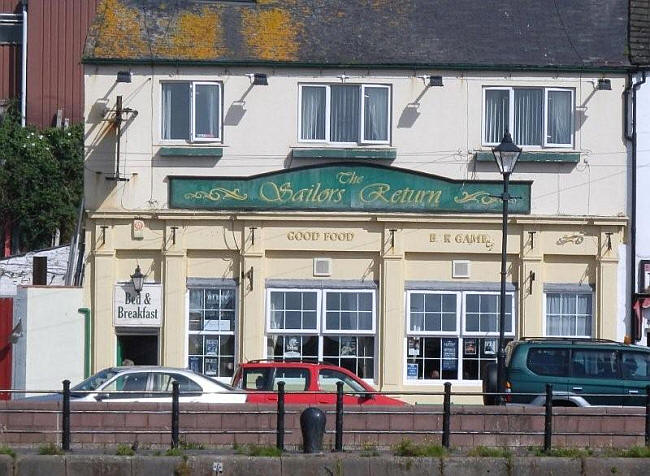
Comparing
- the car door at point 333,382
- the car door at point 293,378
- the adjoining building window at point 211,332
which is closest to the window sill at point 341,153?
the adjoining building window at point 211,332

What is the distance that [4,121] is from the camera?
42.6 meters

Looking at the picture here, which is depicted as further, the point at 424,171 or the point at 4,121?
the point at 4,121

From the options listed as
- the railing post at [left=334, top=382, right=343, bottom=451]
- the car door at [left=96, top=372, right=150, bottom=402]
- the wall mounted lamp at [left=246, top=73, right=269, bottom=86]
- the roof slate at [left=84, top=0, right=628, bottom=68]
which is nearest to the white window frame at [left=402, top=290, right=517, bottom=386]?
the roof slate at [left=84, top=0, right=628, bottom=68]

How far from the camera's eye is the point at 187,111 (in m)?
27.9

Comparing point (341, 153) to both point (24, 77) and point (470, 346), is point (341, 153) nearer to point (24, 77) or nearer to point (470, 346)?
point (470, 346)

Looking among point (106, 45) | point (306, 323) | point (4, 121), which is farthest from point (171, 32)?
point (4, 121)

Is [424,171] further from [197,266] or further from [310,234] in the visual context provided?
[197,266]

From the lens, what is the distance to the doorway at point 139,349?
27.9 m

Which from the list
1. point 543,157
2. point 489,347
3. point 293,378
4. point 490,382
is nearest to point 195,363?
point 293,378

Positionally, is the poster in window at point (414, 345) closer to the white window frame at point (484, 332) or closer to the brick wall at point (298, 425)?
the white window frame at point (484, 332)

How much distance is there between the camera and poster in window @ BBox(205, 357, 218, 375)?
2770cm

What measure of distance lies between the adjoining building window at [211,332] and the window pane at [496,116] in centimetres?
626

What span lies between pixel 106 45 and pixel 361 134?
557cm

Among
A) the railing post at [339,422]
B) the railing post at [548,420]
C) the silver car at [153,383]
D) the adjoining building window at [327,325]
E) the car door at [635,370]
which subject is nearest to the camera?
the railing post at [339,422]
